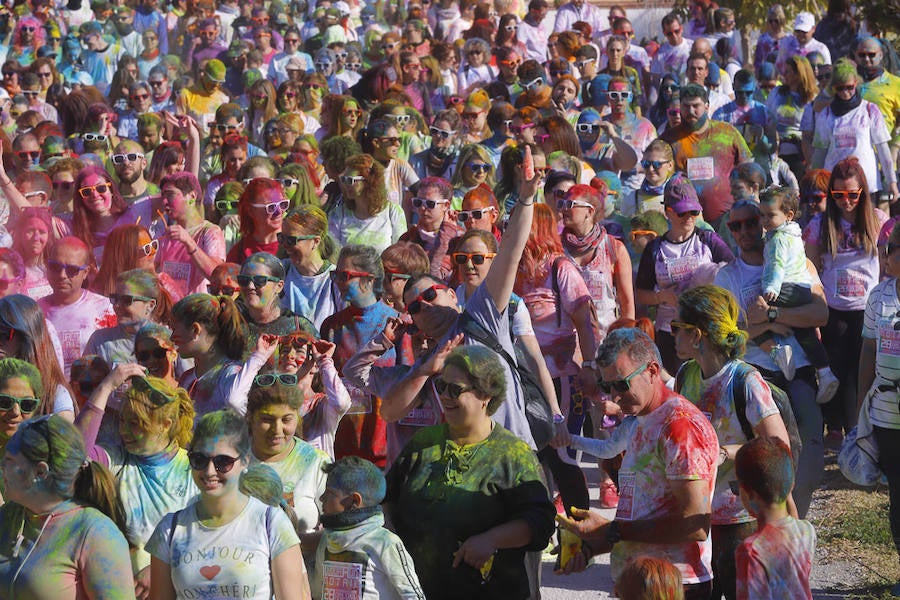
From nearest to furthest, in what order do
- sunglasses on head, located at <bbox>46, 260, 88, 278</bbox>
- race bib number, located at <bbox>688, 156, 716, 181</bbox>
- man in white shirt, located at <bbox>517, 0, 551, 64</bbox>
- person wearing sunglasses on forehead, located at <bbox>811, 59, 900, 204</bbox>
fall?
sunglasses on head, located at <bbox>46, 260, 88, 278</bbox> < race bib number, located at <bbox>688, 156, 716, 181</bbox> < person wearing sunglasses on forehead, located at <bbox>811, 59, 900, 204</bbox> < man in white shirt, located at <bbox>517, 0, 551, 64</bbox>

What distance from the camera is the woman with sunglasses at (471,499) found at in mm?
4977

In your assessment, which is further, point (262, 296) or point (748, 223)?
point (748, 223)

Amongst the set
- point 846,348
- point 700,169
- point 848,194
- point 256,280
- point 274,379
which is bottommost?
point 846,348

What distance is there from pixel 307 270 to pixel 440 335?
7.27 ft

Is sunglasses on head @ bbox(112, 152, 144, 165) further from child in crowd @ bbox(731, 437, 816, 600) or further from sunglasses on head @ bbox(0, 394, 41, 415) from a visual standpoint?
child in crowd @ bbox(731, 437, 816, 600)

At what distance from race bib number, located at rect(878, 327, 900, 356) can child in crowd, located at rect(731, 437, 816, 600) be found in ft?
6.30

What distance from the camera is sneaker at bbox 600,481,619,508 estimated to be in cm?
813

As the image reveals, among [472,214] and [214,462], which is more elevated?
[214,462]

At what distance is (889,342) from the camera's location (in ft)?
21.9

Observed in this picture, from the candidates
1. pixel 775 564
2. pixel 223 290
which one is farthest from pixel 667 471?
pixel 223 290

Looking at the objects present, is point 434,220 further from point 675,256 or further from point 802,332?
point 802,332

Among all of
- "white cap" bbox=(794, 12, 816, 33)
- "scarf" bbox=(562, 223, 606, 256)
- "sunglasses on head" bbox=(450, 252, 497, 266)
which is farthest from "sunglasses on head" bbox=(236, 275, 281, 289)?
"white cap" bbox=(794, 12, 816, 33)

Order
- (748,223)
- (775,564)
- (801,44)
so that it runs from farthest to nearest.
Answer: (801,44) → (748,223) → (775,564)

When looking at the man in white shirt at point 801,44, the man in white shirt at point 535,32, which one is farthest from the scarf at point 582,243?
the man in white shirt at point 535,32
